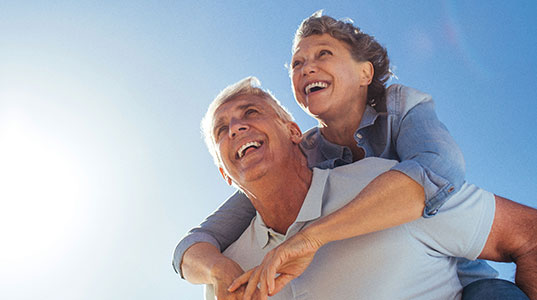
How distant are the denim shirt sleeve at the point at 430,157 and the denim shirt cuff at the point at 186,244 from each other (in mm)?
1067

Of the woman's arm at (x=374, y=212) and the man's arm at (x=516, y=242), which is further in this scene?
the man's arm at (x=516, y=242)

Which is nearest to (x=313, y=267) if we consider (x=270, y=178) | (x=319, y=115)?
(x=270, y=178)

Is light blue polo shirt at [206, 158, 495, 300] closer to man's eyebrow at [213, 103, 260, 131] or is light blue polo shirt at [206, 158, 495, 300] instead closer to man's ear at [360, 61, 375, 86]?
man's eyebrow at [213, 103, 260, 131]

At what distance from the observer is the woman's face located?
2.79 metres

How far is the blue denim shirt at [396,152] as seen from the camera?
6.08 feet

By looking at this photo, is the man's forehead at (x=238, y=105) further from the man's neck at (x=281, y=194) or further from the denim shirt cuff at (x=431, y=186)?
the denim shirt cuff at (x=431, y=186)

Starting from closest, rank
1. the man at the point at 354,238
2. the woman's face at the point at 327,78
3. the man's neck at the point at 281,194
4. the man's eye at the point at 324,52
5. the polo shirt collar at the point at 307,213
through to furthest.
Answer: the man at the point at 354,238 < the polo shirt collar at the point at 307,213 < the man's neck at the point at 281,194 < the woman's face at the point at 327,78 < the man's eye at the point at 324,52

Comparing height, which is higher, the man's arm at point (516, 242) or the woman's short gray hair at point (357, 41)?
the woman's short gray hair at point (357, 41)

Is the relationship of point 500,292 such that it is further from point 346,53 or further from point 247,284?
point 346,53

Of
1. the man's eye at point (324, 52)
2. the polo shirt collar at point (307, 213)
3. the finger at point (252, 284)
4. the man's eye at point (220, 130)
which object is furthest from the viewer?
the man's eye at point (324, 52)

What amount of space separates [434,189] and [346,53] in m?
1.42

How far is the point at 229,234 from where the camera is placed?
8.80 feet

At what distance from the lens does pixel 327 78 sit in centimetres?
281

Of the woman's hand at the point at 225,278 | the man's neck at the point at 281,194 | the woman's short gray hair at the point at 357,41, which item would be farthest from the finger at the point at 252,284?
the woman's short gray hair at the point at 357,41
